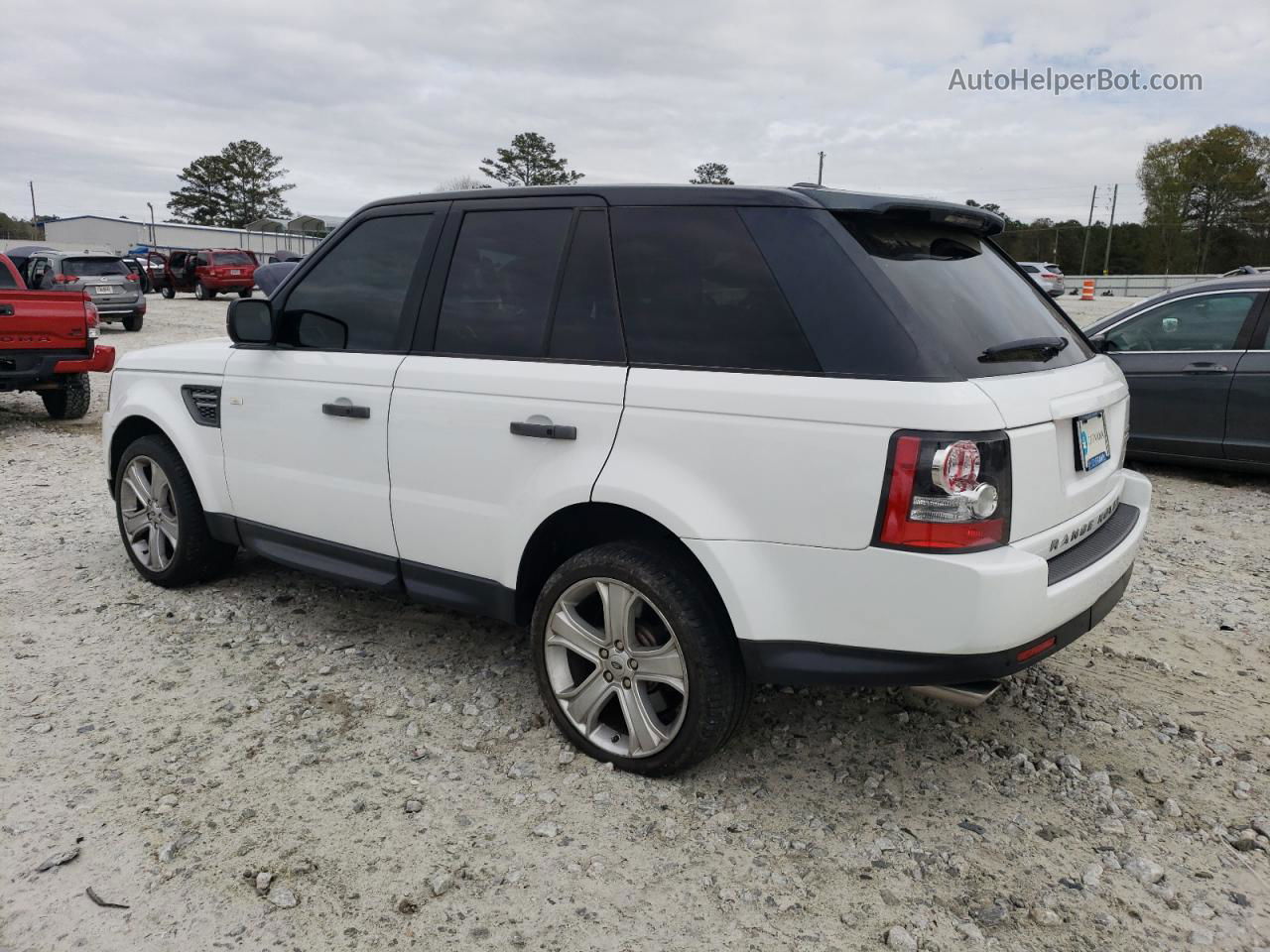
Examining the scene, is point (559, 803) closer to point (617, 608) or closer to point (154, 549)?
point (617, 608)

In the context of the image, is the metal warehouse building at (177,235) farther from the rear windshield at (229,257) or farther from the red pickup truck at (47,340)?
the red pickup truck at (47,340)

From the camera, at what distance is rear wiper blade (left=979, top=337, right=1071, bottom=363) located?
2711 mm

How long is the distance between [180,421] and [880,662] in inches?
136

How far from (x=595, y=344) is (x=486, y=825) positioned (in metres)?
1.51

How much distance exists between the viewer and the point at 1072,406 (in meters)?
2.79

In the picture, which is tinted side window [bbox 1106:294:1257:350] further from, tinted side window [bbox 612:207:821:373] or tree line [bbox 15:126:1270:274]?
tree line [bbox 15:126:1270:274]

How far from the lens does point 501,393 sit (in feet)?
10.5

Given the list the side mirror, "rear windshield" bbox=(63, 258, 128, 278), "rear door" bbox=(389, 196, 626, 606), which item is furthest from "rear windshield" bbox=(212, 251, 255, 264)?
"rear door" bbox=(389, 196, 626, 606)

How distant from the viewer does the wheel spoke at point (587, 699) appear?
3.13 meters

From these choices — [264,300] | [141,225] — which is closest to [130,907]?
[264,300]

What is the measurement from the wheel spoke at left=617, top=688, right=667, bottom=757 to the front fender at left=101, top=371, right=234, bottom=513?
2.27 metres

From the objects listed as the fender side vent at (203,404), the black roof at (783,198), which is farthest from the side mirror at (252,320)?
the black roof at (783,198)

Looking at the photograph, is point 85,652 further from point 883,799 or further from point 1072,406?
point 1072,406

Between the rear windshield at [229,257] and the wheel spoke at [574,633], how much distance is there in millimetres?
32446
